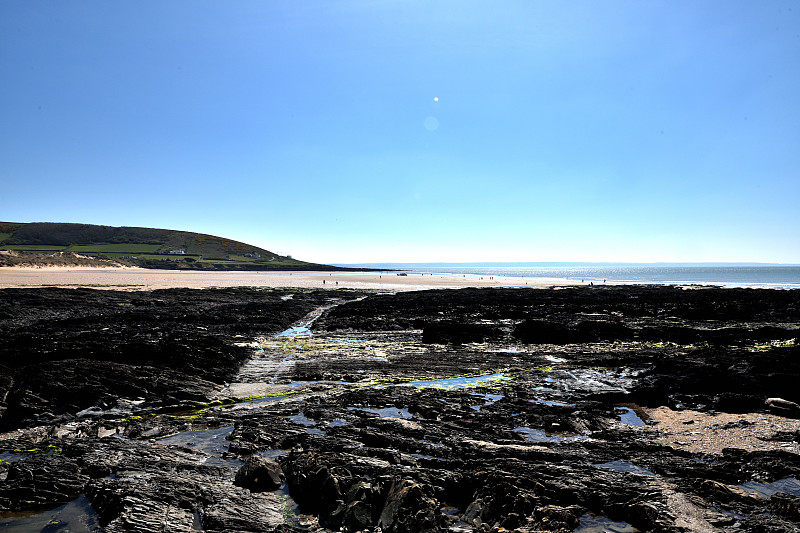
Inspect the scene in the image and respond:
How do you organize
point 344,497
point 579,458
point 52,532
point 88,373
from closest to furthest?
point 52,532
point 344,497
point 579,458
point 88,373

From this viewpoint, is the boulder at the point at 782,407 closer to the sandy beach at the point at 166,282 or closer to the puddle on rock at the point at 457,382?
the puddle on rock at the point at 457,382

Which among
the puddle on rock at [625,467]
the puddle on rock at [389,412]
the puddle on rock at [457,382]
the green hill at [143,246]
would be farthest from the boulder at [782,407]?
the green hill at [143,246]

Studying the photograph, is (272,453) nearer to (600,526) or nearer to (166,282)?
(600,526)

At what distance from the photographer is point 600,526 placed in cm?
537

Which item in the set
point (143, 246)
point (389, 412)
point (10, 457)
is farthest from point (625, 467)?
point (143, 246)

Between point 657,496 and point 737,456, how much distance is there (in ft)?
9.72

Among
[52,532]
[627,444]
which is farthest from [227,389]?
[627,444]

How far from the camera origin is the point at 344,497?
5809 mm

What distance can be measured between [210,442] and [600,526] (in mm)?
7300

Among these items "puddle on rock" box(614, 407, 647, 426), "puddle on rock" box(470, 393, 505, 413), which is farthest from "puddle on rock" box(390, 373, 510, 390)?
"puddle on rock" box(614, 407, 647, 426)

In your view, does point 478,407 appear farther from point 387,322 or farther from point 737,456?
point 387,322

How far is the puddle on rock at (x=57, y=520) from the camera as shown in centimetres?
527

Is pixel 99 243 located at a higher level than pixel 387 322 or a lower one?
higher

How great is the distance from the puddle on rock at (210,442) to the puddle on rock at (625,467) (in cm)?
667
